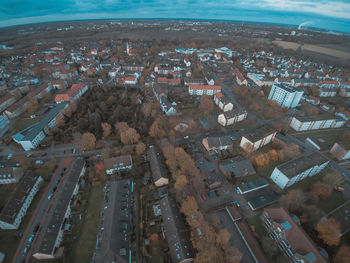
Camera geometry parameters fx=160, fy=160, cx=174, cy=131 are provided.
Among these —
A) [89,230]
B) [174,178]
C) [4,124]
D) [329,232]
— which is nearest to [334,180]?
[329,232]

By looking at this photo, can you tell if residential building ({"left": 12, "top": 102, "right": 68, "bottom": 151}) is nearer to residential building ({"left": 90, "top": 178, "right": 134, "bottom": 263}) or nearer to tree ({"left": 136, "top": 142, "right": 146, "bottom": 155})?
residential building ({"left": 90, "top": 178, "right": 134, "bottom": 263})

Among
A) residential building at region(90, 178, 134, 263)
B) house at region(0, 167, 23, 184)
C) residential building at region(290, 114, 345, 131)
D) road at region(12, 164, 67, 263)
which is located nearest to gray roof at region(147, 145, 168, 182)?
residential building at region(90, 178, 134, 263)

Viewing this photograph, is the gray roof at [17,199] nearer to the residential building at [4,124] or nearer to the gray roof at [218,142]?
the residential building at [4,124]

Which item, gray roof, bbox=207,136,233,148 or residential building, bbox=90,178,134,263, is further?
gray roof, bbox=207,136,233,148

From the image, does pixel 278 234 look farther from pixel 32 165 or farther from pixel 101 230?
pixel 32 165

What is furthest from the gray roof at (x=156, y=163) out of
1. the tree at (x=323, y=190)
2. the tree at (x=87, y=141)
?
the tree at (x=323, y=190)
